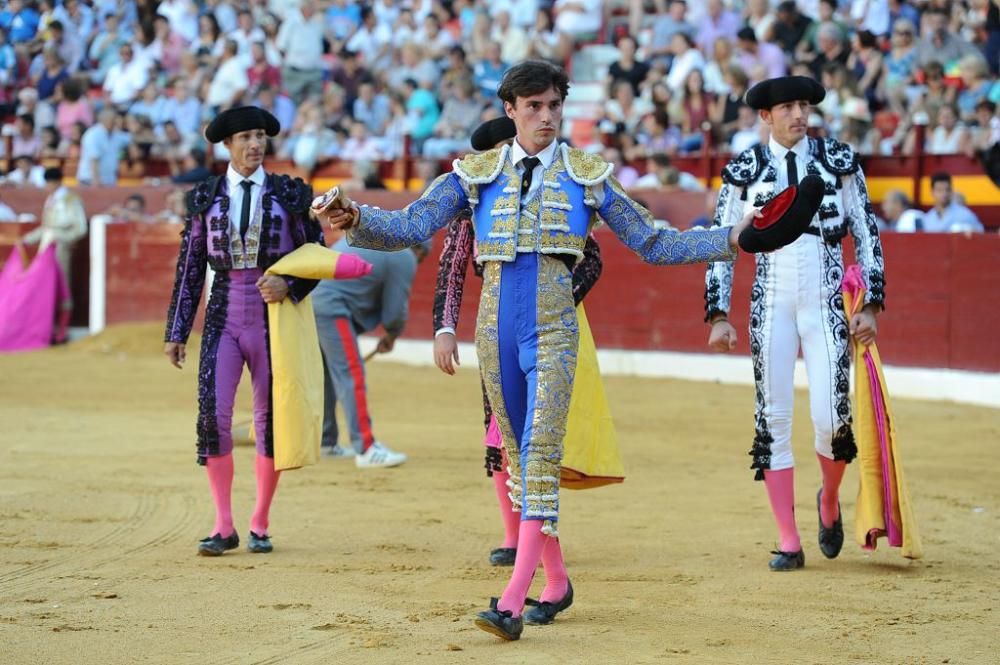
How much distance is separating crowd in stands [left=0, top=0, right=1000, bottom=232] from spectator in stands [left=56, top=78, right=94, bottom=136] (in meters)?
0.02

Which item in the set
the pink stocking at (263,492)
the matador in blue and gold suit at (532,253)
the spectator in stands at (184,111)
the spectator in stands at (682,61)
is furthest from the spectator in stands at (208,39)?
the matador in blue and gold suit at (532,253)

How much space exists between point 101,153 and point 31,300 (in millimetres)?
2555

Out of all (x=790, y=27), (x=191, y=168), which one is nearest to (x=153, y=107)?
(x=191, y=168)

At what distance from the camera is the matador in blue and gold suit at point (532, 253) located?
4.17m

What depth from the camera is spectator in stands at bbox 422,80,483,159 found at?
1428 centimetres

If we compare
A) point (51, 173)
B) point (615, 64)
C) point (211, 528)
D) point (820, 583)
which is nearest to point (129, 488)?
point (211, 528)

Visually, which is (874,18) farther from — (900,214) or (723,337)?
(723,337)

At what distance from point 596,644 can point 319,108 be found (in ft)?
40.4

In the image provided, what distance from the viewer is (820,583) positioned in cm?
497

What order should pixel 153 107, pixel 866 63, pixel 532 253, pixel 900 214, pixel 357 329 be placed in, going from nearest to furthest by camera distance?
pixel 532 253 < pixel 357 329 < pixel 900 214 < pixel 866 63 < pixel 153 107

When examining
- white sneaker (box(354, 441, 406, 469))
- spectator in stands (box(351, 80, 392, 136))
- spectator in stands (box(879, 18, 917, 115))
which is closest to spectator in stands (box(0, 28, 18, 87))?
spectator in stands (box(351, 80, 392, 136))

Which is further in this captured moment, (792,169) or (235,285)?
(235,285)

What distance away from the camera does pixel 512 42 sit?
15414 mm

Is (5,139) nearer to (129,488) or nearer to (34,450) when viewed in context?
(34,450)
